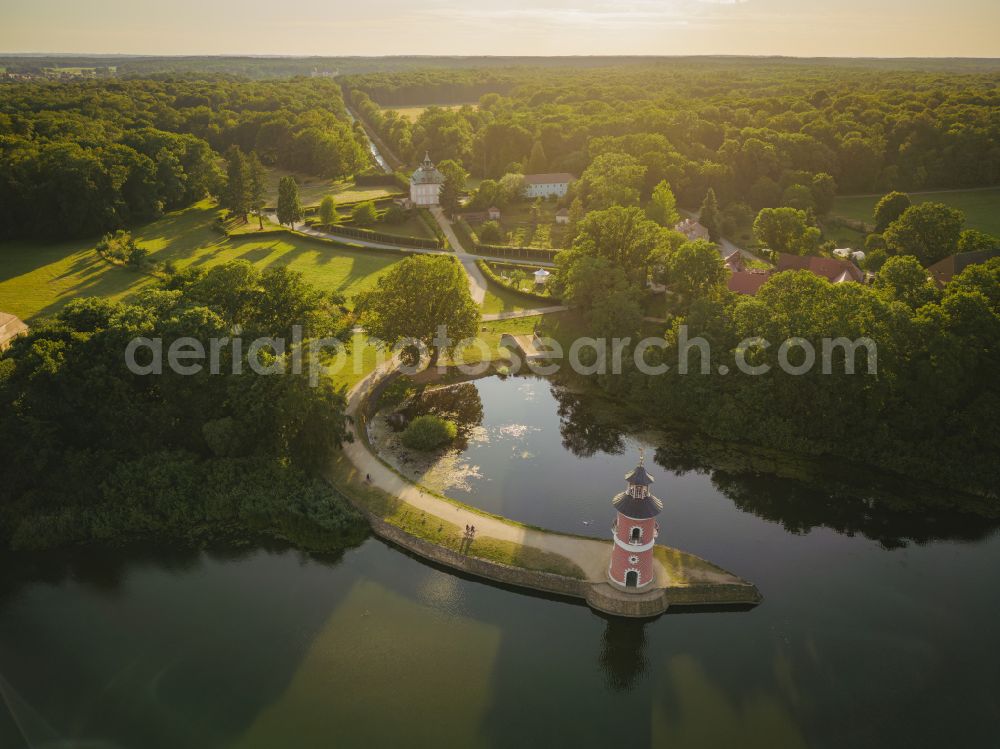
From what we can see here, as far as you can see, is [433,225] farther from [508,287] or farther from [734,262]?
[734,262]

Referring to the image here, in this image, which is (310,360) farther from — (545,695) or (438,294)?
(545,695)

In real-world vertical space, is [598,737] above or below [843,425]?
below

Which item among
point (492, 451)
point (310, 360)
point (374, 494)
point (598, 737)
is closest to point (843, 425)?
point (492, 451)

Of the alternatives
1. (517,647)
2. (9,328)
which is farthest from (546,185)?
(517,647)

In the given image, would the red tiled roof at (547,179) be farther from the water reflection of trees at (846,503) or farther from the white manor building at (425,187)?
the water reflection of trees at (846,503)

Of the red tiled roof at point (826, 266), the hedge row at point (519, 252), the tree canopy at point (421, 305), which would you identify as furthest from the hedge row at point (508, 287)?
the red tiled roof at point (826, 266)
